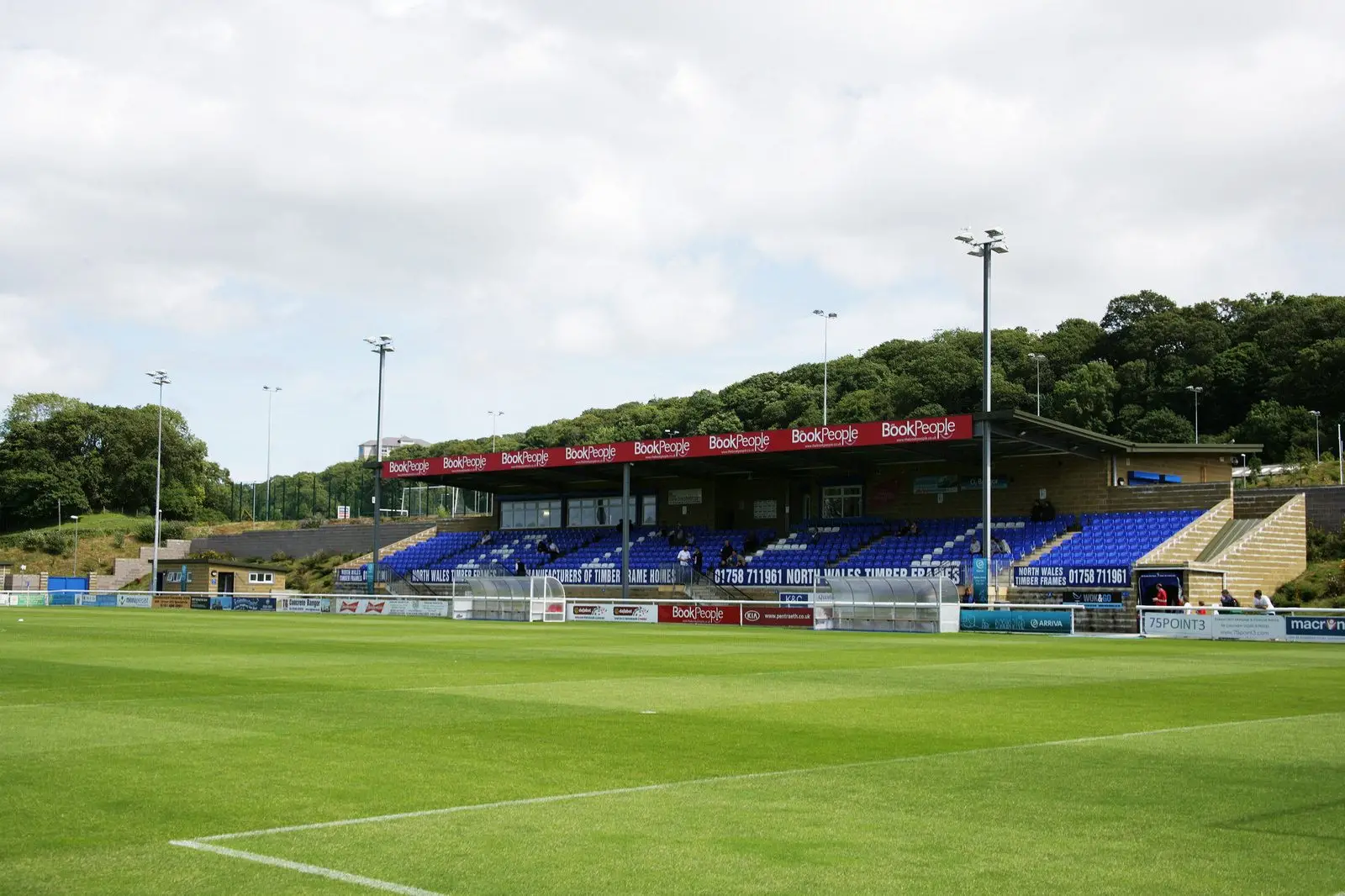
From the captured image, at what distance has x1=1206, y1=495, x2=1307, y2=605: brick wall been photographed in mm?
47844

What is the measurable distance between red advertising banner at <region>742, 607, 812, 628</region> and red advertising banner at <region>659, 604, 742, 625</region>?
39cm

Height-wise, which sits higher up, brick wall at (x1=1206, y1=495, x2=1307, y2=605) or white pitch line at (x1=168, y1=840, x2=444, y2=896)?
brick wall at (x1=1206, y1=495, x2=1307, y2=605)

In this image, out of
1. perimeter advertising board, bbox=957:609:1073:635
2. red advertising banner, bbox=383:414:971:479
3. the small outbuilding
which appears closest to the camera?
perimeter advertising board, bbox=957:609:1073:635

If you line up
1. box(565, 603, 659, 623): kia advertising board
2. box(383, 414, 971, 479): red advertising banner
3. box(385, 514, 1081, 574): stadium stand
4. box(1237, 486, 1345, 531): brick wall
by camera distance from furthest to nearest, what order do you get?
1. box(385, 514, 1081, 574): stadium stand
2. box(1237, 486, 1345, 531): brick wall
3. box(383, 414, 971, 479): red advertising banner
4. box(565, 603, 659, 623): kia advertising board

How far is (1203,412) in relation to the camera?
98.4 m

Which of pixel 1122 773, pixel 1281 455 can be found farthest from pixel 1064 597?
pixel 1281 455

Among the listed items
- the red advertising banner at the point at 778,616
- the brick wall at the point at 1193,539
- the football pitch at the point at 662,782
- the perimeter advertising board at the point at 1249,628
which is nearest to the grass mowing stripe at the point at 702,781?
the football pitch at the point at 662,782

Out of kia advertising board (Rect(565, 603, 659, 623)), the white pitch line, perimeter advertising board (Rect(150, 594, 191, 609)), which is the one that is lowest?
perimeter advertising board (Rect(150, 594, 191, 609))

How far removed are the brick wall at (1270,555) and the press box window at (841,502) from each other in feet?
63.8

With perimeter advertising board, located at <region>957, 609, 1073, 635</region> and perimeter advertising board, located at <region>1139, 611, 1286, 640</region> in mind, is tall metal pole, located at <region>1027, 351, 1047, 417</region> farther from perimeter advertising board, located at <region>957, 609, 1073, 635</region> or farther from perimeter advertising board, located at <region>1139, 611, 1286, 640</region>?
perimeter advertising board, located at <region>1139, 611, 1286, 640</region>

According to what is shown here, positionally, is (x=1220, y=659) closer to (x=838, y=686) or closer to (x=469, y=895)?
(x=838, y=686)

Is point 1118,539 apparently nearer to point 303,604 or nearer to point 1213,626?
point 1213,626

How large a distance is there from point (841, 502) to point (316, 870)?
59.3m

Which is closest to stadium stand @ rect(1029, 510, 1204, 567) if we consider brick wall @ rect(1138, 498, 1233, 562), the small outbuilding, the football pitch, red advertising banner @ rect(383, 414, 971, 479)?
brick wall @ rect(1138, 498, 1233, 562)
